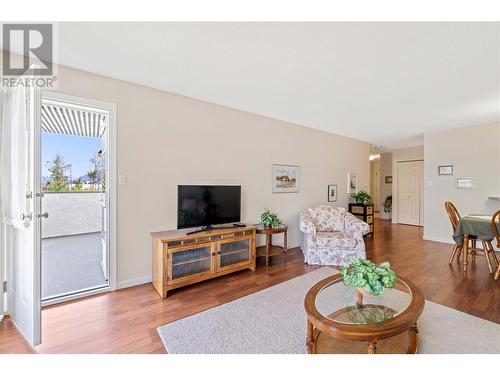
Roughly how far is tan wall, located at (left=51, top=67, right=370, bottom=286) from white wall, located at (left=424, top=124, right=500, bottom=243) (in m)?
3.12

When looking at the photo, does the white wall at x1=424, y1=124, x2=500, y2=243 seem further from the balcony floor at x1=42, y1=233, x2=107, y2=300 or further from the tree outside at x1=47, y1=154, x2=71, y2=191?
the tree outside at x1=47, y1=154, x2=71, y2=191

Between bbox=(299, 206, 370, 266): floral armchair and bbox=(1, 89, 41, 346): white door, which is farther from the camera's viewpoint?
bbox=(299, 206, 370, 266): floral armchair

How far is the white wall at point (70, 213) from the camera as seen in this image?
4914 millimetres

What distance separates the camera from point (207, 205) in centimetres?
303

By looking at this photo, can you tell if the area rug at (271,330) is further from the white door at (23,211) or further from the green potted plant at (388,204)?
the green potted plant at (388,204)

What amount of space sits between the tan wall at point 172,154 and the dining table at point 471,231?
2412 millimetres

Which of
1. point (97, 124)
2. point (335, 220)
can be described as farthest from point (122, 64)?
point (335, 220)

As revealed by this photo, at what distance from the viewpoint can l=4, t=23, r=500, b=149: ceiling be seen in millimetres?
1736

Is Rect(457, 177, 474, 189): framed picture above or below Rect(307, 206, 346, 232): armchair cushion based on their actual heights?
above

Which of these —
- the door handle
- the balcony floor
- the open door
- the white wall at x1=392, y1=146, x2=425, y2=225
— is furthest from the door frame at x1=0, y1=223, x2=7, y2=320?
the white wall at x1=392, y1=146, x2=425, y2=225

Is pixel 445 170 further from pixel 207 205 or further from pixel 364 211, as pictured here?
pixel 207 205

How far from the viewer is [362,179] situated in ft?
19.6

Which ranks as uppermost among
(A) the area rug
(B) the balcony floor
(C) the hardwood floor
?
(B) the balcony floor

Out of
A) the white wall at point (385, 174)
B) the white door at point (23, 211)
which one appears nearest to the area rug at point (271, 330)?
the white door at point (23, 211)
